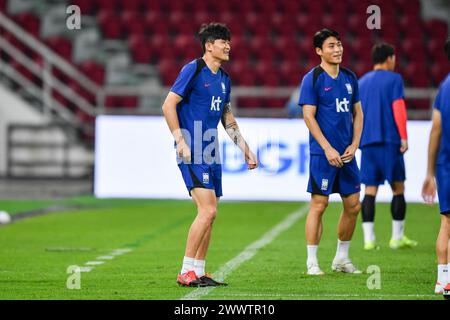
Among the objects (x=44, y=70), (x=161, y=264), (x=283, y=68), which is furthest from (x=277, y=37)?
(x=161, y=264)

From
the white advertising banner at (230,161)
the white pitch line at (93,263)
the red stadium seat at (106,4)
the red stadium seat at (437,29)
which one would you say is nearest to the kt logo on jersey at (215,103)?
the white pitch line at (93,263)

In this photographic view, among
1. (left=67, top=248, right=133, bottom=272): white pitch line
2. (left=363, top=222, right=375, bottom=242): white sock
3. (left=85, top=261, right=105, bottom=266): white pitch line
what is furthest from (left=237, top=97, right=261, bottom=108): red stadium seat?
(left=85, top=261, right=105, bottom=266): white pitch line

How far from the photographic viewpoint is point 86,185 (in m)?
22.5

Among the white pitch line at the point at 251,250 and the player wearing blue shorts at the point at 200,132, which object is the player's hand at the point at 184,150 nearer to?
the player wearing blue shorts at the point at 200,132

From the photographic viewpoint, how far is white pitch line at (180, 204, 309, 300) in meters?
8.05

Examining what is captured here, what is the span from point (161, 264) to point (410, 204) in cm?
946

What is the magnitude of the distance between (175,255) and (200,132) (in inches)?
A: 110

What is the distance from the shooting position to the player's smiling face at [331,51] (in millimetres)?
9250

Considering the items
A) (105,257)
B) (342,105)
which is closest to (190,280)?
(342,105)

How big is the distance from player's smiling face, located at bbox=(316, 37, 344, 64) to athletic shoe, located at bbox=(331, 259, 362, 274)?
171cm

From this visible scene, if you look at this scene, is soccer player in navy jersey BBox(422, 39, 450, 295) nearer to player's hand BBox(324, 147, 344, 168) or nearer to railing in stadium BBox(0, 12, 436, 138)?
player's hand BBox(324, 147, 344, 168)

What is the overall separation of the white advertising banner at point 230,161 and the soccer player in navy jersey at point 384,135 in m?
6.99

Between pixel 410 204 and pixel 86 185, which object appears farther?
pixel 86 185

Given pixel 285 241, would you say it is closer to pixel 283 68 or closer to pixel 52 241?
pixel 52 241
